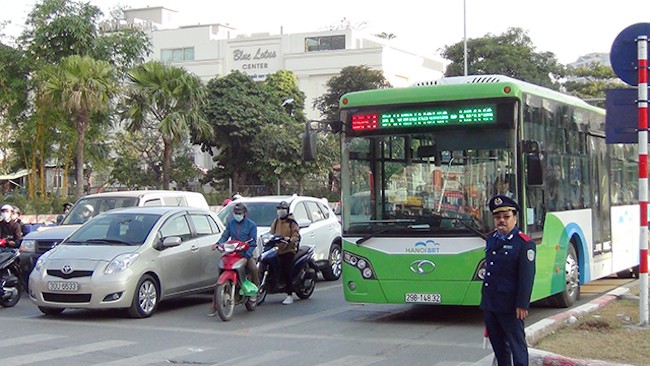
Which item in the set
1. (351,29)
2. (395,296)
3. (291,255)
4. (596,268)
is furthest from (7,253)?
(351,29)

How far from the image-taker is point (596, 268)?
49.7ft

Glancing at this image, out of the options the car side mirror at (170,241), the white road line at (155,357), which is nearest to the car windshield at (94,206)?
the car side mirror at (170,241)

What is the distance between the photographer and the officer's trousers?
7641 mm

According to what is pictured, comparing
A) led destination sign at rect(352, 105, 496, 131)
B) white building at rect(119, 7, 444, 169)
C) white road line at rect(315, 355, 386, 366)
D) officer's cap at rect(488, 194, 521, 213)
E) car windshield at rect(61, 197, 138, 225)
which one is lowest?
white road line at rect(315, 355, 386, 366)

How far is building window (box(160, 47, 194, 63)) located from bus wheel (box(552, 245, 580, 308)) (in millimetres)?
69885

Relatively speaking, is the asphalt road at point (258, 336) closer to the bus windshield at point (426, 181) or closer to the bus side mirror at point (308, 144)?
the bus windshield at point (426, 181)

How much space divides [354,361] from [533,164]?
141 inches

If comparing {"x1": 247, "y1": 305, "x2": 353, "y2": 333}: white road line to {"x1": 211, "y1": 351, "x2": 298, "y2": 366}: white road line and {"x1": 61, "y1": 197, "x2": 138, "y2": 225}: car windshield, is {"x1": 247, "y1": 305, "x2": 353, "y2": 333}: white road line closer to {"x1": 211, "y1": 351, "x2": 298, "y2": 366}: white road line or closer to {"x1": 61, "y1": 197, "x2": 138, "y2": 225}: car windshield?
{"x1": 211, "y1": 351, "x2": 298, "y2": 366}: white road line

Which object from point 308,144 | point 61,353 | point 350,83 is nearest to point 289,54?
point 350,83

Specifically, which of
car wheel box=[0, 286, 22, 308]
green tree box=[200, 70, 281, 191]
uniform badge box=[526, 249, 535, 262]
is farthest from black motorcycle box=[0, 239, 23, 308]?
green tree box=[200, 70, 281, 191]

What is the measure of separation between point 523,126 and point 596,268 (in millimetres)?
4258

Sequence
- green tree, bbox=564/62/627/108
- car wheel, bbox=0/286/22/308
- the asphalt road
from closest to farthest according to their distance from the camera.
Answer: the asphalt road
car wheel, bbox=0/286/22/308
green tree, bbox=564/62/627/108

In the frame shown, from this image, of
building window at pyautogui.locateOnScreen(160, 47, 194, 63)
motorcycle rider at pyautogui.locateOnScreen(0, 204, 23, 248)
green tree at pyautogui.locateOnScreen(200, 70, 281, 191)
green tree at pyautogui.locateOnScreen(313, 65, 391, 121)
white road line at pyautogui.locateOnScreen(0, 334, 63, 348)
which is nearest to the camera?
white road line at pyautogui.locateOnScreen(0, 334, 63, 348)

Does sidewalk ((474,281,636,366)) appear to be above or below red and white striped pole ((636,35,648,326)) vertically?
below
